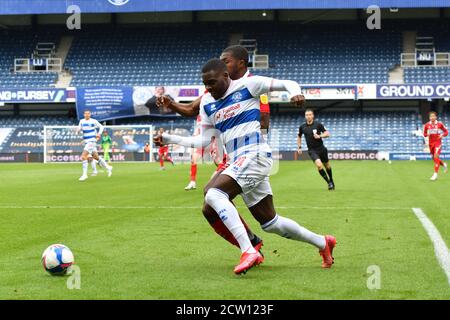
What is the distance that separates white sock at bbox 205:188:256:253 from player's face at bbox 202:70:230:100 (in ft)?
3.08

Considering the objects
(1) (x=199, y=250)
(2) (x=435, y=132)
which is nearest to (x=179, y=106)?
(1) (x=199, y=250)

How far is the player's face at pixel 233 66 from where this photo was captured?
23.9 feet

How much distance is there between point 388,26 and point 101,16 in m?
21.4

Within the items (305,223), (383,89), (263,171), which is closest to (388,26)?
(383,89)

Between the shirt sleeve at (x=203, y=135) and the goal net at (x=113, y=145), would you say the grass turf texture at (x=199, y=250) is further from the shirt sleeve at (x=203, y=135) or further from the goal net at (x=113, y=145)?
the goal net at (x=113, y=145)

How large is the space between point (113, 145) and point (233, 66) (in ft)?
132

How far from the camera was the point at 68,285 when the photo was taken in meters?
6.04

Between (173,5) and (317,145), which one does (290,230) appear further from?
(173,5)

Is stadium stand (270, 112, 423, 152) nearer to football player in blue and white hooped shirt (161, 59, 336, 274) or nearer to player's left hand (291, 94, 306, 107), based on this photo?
football player in blue and white hooped shirt (161, 59, 336, 274)

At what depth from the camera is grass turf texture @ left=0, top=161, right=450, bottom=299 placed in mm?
5832

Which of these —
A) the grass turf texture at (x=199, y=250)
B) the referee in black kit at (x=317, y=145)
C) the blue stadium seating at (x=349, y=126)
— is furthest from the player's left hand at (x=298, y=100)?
the blue stadium seating at (x=349, y=126)

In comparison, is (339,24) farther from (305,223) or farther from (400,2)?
(305,223)

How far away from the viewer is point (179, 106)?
24.1ft

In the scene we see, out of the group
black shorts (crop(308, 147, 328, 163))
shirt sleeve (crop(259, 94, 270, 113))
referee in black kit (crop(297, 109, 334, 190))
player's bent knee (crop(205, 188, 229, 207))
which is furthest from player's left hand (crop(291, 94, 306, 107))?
black shorts (crop(308, 147, 328, 163))
